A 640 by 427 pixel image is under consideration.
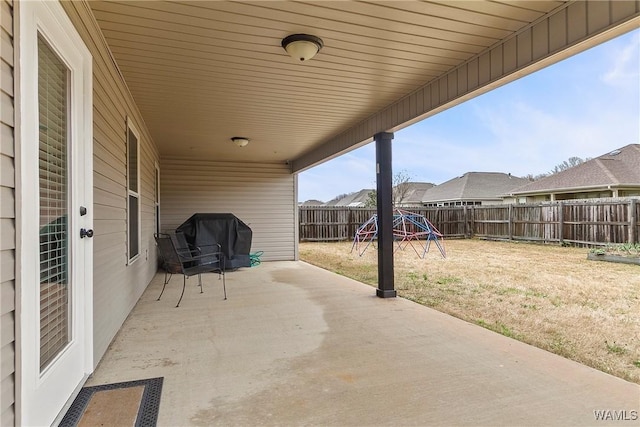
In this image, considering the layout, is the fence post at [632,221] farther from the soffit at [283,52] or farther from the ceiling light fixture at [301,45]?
the ceiling light fixture at [301,45]

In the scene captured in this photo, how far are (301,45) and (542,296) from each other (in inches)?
174

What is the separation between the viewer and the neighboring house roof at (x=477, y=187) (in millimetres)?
22562

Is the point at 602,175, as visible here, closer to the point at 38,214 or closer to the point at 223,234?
the point at 223,234

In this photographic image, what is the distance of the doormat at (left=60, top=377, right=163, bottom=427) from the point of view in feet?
5.99

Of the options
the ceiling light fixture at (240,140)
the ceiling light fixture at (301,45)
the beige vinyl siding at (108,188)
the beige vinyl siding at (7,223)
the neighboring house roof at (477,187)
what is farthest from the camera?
the neighboring house roof at (477,187)

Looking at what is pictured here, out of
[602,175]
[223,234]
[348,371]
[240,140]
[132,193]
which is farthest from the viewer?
[602,175]

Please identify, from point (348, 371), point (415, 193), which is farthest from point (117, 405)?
point (415, 193)

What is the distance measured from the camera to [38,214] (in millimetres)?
1589

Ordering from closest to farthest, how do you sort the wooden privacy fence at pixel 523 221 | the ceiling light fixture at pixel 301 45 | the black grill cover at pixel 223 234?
the ceiling light fixture at pixel 301 45 → the black grill cover at pixel 223 234 → the wooden privacy fence at pixel 523 221

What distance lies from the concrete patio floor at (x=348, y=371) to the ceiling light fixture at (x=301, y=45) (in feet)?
7.71

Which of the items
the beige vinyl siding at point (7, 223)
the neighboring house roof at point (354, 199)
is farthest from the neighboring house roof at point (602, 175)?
the neighboring house roof at point (354, 199)

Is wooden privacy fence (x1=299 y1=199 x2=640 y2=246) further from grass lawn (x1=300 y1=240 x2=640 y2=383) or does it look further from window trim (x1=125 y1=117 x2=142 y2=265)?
window trim (x1=125 y1=117 x2=142 y2=265)

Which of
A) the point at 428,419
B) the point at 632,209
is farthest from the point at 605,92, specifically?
the point at 428,419

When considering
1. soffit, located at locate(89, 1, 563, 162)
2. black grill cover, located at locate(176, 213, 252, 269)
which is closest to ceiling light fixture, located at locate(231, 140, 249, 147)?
soffit, located at locate(89, 1, 563, 162)
